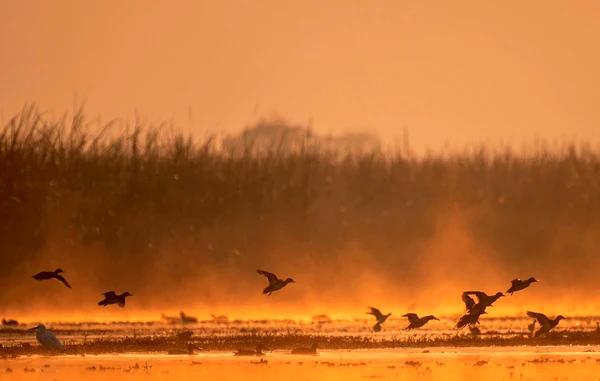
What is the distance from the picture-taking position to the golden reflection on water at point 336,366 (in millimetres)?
30578

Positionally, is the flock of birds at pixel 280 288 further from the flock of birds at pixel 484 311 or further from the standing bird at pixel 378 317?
the standing bird at pixel 378 317

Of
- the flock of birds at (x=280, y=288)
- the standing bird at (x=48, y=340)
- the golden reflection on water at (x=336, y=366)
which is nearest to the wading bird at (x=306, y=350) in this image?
the flock of birds at (x=280, y=288)

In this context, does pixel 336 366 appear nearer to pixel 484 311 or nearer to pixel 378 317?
pixel 484 311

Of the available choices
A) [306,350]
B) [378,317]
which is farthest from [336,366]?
[378,317]

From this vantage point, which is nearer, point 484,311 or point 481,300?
point 481,300

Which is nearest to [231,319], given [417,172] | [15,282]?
[15,282]

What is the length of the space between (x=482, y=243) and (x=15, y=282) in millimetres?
15196

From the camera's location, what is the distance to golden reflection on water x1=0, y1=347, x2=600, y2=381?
3058cm

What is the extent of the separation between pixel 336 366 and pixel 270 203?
2857cm

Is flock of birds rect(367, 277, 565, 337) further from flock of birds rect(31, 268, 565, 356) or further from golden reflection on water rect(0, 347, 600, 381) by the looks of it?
golden reflection on water rect(0, 347, 600, 381)

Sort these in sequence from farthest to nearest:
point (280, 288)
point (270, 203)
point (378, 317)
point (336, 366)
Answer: point (270, 203) < point (378, 317) < point (280, 288) < point (336, 366)

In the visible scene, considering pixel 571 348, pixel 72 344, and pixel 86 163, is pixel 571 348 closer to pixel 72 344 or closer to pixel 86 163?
pixel 72 344

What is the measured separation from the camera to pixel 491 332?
39.2 m

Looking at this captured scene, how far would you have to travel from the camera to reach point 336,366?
32125mm
